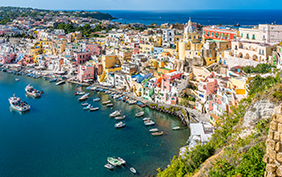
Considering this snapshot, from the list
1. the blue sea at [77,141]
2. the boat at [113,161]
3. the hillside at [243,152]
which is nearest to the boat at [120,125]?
the blue sea at [77,141]

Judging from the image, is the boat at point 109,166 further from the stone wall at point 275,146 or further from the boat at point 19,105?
the boat at point 19,105

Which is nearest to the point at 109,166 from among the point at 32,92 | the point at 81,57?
the point at 32,92

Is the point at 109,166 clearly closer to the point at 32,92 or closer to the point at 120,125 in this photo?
the point at 120,125

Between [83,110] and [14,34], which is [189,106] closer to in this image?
[83,110]

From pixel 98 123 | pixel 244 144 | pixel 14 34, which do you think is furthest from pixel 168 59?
pixel 14 34

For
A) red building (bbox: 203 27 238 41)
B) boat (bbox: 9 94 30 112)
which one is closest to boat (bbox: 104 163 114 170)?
A: boat (bbox: 9 94 30 112)

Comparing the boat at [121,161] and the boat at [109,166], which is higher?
the boat at [121,161]

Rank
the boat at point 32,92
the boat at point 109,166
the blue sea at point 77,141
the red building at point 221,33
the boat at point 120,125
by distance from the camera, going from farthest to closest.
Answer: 1. the boat at point 32,92
2. the red building at point 221,33
3. the boat at point 120,125
4. the blue sea at point 77,141
5. the boat at point 109,166

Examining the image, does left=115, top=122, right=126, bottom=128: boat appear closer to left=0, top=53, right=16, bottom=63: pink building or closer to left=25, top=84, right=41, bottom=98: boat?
left=25, top=84, right=41, bottom=98: boat
